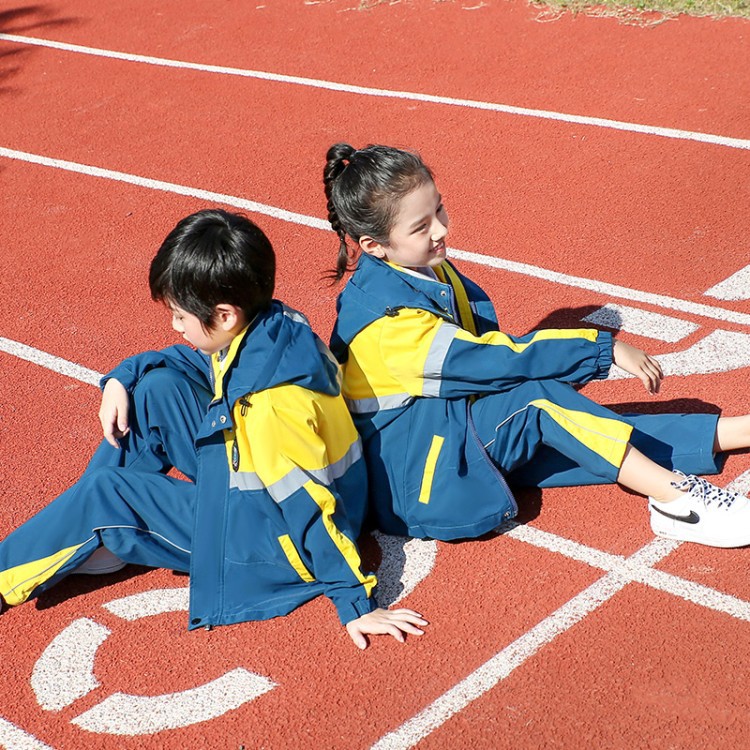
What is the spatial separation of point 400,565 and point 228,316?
1051 millimetres

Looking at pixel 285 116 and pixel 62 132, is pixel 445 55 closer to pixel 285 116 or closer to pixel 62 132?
pixel 285 116

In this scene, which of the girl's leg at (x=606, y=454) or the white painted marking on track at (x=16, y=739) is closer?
the white painted marking on track at (x=16, y=739)

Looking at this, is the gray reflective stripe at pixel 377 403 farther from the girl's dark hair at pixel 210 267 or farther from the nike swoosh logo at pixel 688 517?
the nike swoosh logo at pixel 688 517

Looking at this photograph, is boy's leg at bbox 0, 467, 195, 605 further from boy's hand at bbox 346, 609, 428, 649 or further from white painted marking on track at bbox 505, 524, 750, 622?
white painted marking on track at bbox 505, 524, 750, 622

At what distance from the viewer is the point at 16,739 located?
10.8 ft

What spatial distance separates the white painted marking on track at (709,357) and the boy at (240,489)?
1.78 metres

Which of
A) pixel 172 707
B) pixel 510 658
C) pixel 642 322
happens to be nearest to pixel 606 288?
pixel 642 322

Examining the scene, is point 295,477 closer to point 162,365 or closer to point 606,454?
point 162,365

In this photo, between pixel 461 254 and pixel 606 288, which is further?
pixel 461 254

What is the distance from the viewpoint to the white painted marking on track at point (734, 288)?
220 inches

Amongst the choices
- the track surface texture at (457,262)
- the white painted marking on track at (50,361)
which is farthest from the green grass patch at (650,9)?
the white painted marking on track at (50,361)

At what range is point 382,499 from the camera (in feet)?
13.0

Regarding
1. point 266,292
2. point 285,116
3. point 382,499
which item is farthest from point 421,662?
point 285,116

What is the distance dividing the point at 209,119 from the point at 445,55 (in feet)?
7.23
